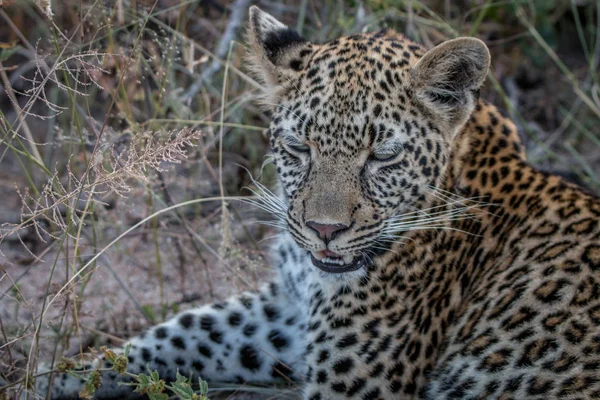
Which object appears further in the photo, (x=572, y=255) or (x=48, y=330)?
(x=48, y=330)

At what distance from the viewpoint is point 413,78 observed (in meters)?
4.46

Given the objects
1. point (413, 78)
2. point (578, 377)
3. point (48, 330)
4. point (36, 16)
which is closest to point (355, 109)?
point (413, 78)

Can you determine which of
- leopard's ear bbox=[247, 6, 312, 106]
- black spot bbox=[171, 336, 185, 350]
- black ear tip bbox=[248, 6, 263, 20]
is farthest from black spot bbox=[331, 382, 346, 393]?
black ear tip bbox=[248, 6, 263, 20]

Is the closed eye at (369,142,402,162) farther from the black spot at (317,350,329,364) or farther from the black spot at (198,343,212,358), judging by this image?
the black spot at (198,343,212,358)

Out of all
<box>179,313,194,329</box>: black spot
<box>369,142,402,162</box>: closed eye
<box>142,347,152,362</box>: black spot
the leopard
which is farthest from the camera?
<box>179,313,194,329</box>: black spot

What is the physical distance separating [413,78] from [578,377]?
1.62 metres

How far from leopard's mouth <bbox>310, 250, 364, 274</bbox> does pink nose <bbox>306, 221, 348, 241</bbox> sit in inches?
6.0

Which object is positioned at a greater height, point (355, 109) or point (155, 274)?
point (355, 109)

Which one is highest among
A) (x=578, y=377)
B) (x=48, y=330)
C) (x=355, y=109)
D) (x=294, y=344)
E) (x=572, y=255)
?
(x=355, y=109)

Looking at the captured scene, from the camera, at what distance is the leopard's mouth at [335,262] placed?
4.51m

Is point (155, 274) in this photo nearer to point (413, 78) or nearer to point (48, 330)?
point (48, 330)

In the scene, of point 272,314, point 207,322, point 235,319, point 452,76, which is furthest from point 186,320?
point 452,76

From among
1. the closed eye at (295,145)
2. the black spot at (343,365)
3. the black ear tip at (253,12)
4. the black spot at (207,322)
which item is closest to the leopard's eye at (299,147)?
the closed eye at (295,145)

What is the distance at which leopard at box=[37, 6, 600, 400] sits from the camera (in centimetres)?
430
